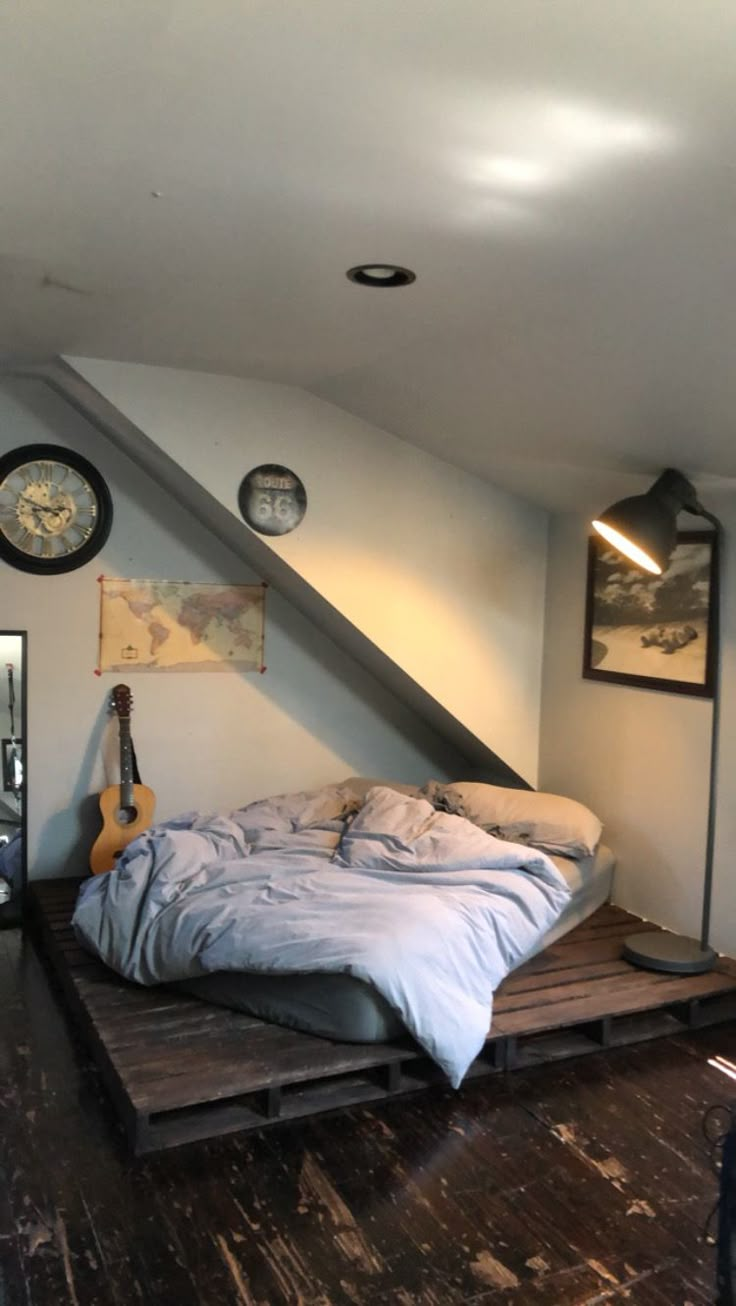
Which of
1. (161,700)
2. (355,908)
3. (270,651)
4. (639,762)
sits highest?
(270,651)

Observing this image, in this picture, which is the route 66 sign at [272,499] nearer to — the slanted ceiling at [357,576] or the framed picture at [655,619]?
the slanted ceiling at [357,576]

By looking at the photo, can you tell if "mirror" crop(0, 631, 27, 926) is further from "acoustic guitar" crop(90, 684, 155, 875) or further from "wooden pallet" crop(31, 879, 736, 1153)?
"wooden pallet" crop(31, 879, 736, 1153)

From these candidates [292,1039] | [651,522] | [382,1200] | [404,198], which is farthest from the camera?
[651,522]

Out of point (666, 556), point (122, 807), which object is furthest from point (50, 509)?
point (666, 556)

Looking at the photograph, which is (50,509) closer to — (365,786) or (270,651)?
(270,651)

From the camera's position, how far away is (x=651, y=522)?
3113 mm

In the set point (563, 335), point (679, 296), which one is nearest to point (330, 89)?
point (679, 296)

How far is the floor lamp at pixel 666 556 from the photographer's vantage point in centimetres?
312

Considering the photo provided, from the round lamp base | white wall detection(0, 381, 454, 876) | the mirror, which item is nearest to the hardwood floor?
the round lamp base

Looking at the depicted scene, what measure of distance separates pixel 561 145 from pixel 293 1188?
89.4 inches

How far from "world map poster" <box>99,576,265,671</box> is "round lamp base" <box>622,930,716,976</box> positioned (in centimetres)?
197

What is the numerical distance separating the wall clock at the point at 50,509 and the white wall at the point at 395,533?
646mm

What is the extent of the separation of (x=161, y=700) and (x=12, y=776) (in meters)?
0.67

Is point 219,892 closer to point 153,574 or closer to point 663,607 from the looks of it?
point 153,574
